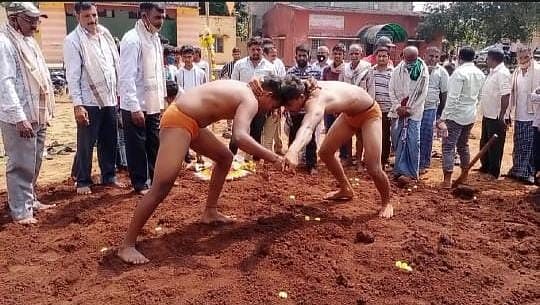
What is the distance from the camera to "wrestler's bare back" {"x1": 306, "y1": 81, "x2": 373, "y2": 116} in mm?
4348

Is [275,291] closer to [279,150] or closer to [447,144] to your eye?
[447,144]

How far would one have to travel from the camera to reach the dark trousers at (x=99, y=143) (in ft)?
17.9

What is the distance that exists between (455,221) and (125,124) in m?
3.39

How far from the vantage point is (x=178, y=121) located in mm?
3859

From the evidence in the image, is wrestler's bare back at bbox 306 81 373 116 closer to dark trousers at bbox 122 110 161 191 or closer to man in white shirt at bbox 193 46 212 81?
dark trousers at bbox 122 110 161 191

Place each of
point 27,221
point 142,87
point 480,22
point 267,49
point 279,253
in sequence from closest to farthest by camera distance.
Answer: point 279,253, point 27,221, point 142,87, point 267,49, point 480,22

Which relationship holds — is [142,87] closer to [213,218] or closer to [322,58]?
[213,218]

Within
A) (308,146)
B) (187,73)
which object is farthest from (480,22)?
(308,146)

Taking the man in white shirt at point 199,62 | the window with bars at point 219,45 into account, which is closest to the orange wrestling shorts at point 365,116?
the man in white shirt at point 199,62

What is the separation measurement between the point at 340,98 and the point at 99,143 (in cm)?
281

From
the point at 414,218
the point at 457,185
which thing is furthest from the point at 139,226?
the point at 457,185

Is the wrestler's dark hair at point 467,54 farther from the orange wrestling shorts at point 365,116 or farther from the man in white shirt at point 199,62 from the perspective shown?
the man in white shirt at point 199,62

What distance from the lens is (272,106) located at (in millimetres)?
3984

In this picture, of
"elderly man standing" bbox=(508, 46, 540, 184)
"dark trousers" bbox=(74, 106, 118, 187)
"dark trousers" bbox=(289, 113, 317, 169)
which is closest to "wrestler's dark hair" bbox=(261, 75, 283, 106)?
"dark trousers" bbox=(74, 106, 118, 187)
